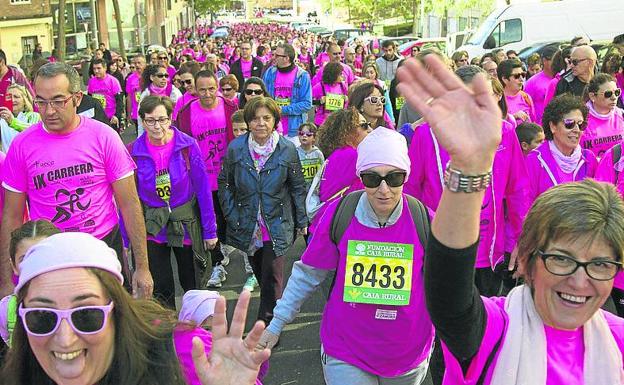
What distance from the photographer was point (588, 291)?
2176mm

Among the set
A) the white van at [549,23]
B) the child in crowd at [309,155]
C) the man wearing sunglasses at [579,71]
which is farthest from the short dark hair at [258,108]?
the white van at [549,23]

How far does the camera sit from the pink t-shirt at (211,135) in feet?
24.7

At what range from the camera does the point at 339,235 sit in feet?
12.2

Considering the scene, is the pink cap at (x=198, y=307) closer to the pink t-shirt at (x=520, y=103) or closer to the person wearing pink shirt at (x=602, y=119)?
the person wearing pink shirt at (x=602, y=119)

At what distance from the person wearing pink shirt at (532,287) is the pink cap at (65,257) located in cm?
102

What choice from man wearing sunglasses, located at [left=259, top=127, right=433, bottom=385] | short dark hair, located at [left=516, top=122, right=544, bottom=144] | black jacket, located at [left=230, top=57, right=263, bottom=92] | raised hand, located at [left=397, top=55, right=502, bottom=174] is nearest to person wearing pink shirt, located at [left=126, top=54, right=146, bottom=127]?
black jacket, located at [left=230, top=57, right=263, bottom=92]

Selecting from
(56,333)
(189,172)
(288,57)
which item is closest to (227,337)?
(56,333)

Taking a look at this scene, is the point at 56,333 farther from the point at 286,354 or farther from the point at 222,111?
the point at 222,111

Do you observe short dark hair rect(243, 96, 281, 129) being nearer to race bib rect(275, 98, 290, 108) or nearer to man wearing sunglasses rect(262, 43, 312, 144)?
man wearing sunglasses rect(262, 43, 312, 144)

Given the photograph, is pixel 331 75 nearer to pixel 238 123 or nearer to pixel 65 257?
pixel 238 123

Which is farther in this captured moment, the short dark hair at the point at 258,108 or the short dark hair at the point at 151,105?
the short dark hair at the point at 258,108

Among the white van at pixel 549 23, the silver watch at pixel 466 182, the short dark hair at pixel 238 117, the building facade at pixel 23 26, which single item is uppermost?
the building facade at pixel 23 26

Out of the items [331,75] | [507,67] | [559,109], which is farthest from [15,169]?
[331,75]

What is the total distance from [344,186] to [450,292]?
313 centimetres
